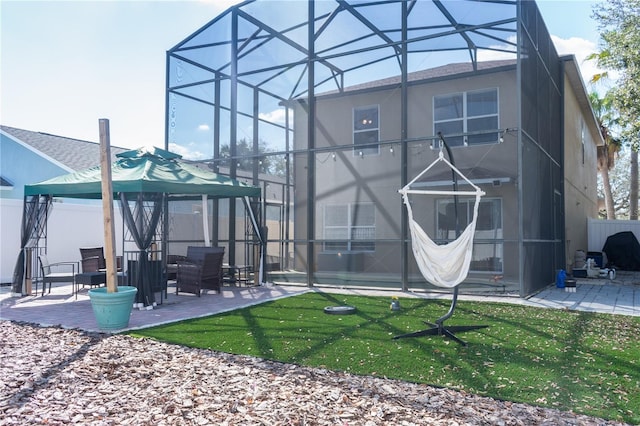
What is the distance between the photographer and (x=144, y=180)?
6902mm

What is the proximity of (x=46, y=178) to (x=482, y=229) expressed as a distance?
13181 millimetres

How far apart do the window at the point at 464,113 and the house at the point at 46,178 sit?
8832mm

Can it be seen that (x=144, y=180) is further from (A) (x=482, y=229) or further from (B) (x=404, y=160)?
(A) (x=482, y=229)

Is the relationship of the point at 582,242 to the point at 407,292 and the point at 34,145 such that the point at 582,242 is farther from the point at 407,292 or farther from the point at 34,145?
the point at 34,145

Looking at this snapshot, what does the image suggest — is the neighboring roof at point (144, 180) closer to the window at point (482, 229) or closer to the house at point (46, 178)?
the house at point (46, 178)

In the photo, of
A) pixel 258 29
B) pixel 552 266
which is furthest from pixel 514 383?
pixel 258 29

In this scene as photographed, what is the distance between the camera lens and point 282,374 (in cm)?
377

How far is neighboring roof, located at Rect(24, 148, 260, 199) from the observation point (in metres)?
7.00

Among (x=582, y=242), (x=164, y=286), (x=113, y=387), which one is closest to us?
(x=113, y=387)

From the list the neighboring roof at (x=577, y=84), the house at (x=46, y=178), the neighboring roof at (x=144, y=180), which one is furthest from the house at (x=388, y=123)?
the house at (x=46, y=178)

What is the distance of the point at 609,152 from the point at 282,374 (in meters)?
22.2

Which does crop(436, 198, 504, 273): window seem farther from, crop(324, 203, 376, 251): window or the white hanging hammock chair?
the white hanging hammock chair

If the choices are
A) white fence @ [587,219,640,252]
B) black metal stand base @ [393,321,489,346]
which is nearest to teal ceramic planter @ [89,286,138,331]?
black metal stand base @ [393,321,489,346]

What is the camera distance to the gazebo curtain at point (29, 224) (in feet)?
26.6
